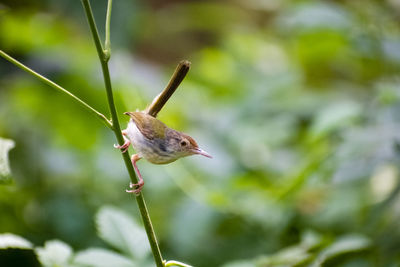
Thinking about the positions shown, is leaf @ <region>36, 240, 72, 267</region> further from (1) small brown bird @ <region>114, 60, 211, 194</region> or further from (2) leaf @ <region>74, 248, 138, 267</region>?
(1) small brown bird @ <region>114, 60, 211, 194</region>

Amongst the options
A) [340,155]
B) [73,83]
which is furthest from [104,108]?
[340,155]

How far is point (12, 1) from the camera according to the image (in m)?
3.72

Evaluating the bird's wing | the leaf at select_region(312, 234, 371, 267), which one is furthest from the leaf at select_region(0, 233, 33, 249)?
the leaf at select_region(312, 234, 371, 267)

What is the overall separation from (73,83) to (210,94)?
4.22 ft

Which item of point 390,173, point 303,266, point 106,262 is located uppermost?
point 390,173

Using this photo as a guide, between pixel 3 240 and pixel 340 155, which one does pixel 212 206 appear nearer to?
pixel 340 155

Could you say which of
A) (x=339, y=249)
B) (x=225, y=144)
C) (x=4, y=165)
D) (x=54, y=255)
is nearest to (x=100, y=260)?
(x=54, y=255)

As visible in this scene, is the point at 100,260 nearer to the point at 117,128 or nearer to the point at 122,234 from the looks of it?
the point at 122,234

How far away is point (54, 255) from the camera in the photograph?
1.31m

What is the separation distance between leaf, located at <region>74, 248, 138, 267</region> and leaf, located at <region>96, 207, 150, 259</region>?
0.15 ft

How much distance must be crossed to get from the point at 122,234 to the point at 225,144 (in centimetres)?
210

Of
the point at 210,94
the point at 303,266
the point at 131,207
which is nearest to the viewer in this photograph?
the point at 303,266

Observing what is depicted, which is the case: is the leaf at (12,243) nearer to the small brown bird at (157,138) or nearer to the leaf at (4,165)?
the leaf at (4,165)

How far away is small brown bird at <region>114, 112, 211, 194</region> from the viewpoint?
1524 mm
